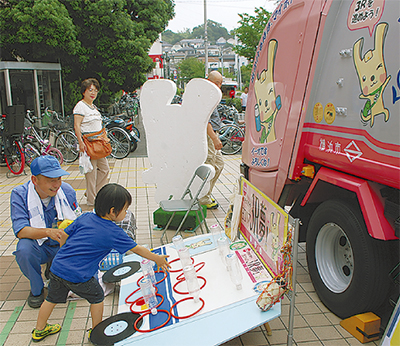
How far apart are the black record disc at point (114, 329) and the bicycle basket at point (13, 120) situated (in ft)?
22.0

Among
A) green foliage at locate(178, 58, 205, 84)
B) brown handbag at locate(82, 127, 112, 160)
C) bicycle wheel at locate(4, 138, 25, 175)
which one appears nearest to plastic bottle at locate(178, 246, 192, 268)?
brown handbag at locate(82, 127, 112, 160)

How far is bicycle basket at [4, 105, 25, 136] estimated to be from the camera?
26.9 ft

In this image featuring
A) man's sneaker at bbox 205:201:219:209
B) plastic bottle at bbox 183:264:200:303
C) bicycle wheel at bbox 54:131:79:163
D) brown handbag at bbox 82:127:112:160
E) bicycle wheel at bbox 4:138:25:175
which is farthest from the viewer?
bicycle wheel at bbox 54:131:79:163

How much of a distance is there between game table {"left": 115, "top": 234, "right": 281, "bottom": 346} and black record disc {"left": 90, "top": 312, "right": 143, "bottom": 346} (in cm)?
7

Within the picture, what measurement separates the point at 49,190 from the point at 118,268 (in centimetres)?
112

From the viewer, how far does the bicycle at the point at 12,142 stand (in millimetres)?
8268

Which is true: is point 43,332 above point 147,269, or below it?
below

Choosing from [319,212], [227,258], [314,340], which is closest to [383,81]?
[319,212]

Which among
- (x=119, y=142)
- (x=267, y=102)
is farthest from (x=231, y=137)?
(x=267, y=102)

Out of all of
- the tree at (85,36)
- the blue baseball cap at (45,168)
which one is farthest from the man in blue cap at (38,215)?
the tree at (85,36)

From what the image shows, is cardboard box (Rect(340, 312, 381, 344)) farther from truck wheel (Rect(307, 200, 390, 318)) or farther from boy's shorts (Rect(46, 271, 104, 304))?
boy's shorts (Rect(46, 271, 104, 304))

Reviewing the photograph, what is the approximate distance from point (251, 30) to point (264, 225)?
20.4 metres

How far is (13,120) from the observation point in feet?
27.1

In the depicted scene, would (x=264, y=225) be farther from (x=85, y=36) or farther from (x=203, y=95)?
(x=85, y=36)
